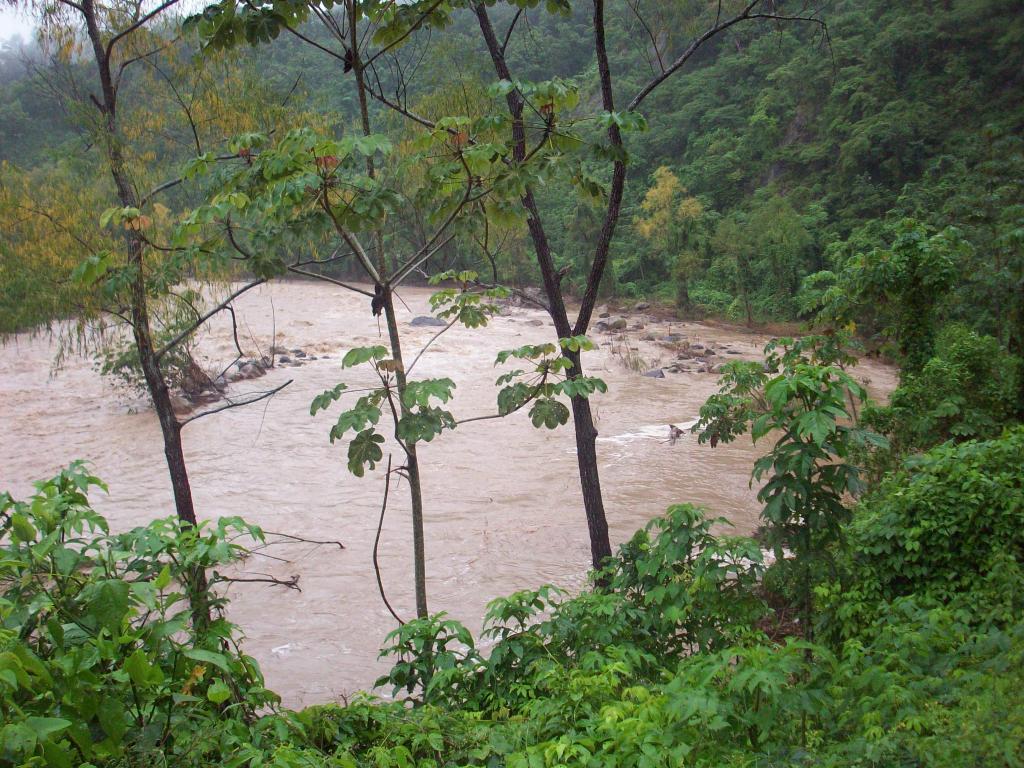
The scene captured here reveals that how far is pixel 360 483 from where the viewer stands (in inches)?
375

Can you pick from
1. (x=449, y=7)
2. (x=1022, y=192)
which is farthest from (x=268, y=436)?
(x=1022, y=192)

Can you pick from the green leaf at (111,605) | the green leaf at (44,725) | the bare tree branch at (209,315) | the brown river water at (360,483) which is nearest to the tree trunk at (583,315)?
the bare tree branch at (209,315)

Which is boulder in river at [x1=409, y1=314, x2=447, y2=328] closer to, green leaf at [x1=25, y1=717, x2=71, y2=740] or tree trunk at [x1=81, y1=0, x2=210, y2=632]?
tree trunk at [x1=81, y1=0, x2=210, y2=632]

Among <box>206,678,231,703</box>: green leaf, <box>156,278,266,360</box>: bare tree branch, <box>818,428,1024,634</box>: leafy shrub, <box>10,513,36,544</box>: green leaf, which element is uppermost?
<box>156,278,266,360</box>: bare tree branch

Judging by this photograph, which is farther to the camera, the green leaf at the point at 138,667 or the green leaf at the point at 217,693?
the green leaf at the point at 217,693

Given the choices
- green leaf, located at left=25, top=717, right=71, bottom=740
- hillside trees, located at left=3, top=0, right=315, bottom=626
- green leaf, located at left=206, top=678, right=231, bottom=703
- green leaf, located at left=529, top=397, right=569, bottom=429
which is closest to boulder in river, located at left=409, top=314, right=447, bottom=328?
hillside trees, located at left=3, top=0, right=315, bottom=626

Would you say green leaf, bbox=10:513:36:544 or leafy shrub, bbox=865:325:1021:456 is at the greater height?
green leaf, bbox=10:513:36:544

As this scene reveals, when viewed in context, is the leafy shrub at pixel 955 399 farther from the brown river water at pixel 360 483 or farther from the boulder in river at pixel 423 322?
the boulder in river at pixel 423 322

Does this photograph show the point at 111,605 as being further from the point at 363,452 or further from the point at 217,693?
the point at 363,452

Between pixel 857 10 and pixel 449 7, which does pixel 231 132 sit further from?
pixel 857 10

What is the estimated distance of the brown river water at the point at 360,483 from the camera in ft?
20.6

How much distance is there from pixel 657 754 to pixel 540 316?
69.5 feet

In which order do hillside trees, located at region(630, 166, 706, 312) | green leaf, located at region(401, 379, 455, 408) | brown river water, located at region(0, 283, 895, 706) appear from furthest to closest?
hillside trees, located at region(630, 166, 706, 312), brown river water, located at region(0, 283, 895, 706), green leaf, located at region(401, 379, 455, 408)

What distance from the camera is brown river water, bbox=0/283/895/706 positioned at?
247 inches
